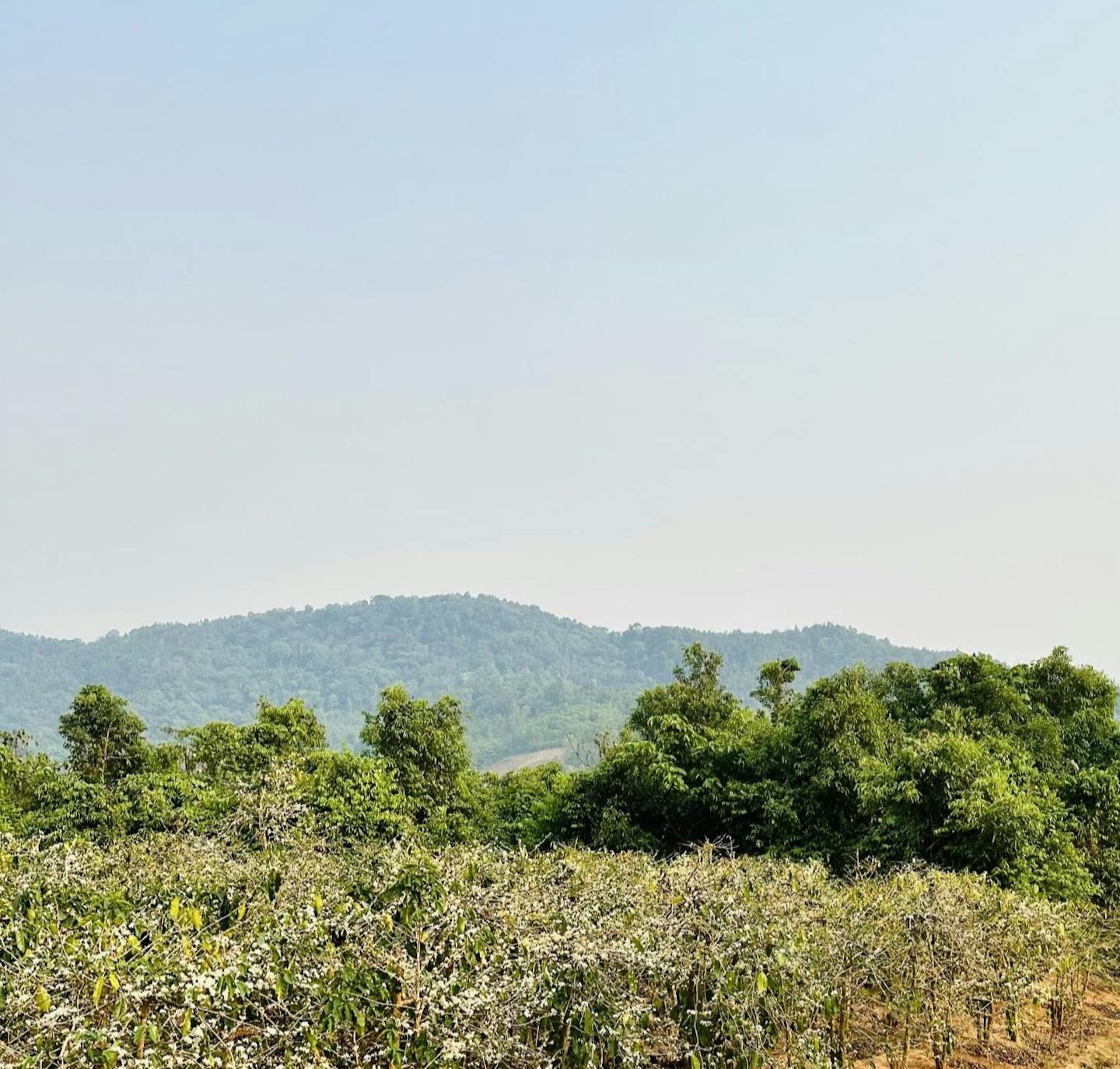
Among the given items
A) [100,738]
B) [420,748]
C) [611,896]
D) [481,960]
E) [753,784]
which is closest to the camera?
[481,960]

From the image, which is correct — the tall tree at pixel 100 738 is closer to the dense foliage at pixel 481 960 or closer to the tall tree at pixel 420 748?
the tall tree at pixel 420 748

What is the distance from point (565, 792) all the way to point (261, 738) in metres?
8.90

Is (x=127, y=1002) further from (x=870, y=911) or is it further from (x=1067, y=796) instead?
(x=1067, y=796)

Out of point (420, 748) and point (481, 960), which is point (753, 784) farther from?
point (481, 960)

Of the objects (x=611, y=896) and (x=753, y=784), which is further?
(x=753, y=784)

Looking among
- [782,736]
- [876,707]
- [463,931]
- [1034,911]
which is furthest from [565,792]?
[463,931]

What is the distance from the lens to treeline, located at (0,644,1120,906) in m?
16.2

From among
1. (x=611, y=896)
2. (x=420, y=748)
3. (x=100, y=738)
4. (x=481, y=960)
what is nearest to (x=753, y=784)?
(x=420, y=748)

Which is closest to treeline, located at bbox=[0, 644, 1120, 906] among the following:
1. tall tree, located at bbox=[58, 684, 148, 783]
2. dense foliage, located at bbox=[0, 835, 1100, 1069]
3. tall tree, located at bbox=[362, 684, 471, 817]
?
tall tree, located at bbox=[362, 684, 471, 817]

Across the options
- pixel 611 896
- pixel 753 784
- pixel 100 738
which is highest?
pixel 611 896

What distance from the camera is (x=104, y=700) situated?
27141 mm

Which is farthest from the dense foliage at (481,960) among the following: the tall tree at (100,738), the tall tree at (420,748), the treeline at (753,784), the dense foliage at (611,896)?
the tall tree at (100,738)

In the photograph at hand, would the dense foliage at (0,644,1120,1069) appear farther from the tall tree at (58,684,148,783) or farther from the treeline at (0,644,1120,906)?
the tall tree at (58,684,148,783)

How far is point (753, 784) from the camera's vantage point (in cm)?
2025
